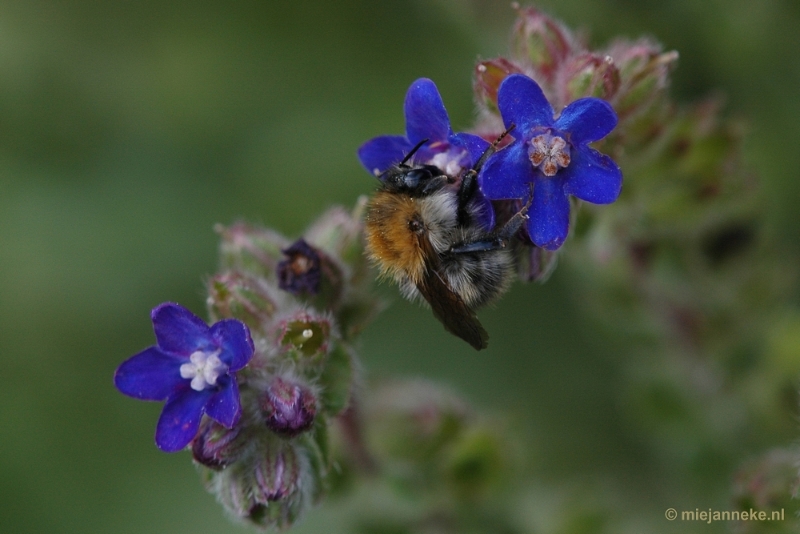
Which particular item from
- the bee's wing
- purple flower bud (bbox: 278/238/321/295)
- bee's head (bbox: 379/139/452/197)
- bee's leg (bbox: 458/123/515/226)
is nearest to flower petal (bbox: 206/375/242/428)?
purple flower bud (bbox: 278/238/321/295)

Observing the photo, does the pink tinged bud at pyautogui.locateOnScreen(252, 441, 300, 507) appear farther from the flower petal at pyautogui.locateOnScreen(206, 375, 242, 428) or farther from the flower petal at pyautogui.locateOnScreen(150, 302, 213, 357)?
the flower petal at pyautogui.locateOnScreen(150, 302, 213, 357)

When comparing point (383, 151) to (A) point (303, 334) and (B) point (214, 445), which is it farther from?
(B) point (214, 445)

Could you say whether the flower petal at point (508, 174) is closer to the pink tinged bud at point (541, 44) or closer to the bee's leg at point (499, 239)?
the bee's leg at point (499, 239)

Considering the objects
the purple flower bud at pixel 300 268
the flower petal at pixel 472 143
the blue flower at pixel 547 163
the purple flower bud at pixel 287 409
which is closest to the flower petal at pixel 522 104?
the blue flower at pixel 547 163

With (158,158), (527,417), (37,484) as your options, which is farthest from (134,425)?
(527,417)

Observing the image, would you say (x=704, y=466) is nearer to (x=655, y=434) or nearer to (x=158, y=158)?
(x=655, y=434)

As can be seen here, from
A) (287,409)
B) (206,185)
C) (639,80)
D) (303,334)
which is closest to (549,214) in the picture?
(639,80)

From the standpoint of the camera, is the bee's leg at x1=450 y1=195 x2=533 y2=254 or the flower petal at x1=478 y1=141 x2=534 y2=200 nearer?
the flower petal at x1=478 y1=141 x2=534 y2=200
